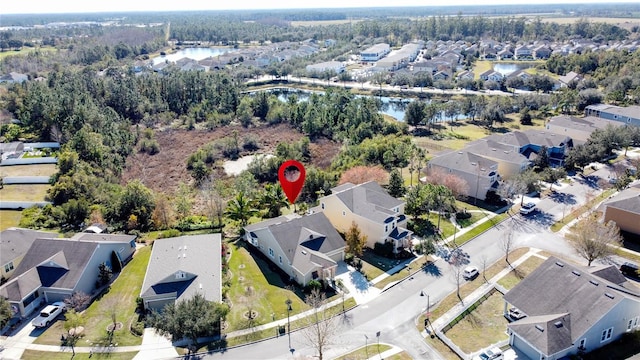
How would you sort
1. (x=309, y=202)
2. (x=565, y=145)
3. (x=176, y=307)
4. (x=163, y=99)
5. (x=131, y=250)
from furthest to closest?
(x=163, y=99)
(x=565, y=145)
(x=309, y=202)
(x=131, y=250)
(x=176, y=307)

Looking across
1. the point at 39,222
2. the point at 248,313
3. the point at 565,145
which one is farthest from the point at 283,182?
the point at 565,145

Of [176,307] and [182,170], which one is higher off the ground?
[176,307]

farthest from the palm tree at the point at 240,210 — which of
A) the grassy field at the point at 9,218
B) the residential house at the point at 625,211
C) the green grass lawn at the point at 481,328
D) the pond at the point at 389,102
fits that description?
the pond at the point at 389,102

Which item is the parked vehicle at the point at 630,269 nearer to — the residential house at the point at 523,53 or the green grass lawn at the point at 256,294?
the green grass lawn at the point at 256,294

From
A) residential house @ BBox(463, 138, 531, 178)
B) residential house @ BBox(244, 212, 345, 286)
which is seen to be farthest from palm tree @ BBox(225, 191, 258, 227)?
residential house @ BBox(463, 138, 531, 178)

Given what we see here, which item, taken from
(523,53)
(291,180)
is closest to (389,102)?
(291,180)

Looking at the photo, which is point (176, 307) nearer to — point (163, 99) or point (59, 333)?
point (59, 333)

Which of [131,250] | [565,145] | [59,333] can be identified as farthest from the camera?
[565,145]
